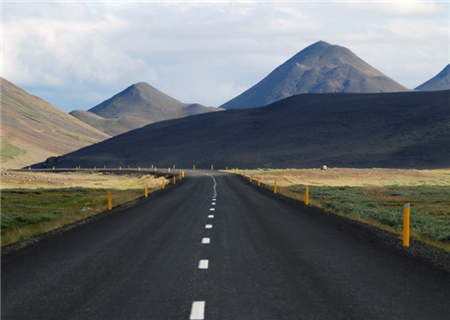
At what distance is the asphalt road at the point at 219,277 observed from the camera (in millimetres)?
7828

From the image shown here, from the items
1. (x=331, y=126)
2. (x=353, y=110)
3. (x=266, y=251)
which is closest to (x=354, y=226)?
(x=266, y=251)

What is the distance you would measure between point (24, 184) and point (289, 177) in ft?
117

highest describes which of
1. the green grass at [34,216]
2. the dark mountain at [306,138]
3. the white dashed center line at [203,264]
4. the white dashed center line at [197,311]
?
the dark mountain at [306,138]

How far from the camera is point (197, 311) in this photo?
7605 millimetres

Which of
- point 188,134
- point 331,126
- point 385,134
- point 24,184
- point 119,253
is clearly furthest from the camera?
point 188,134

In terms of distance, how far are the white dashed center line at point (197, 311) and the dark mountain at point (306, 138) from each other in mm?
106869

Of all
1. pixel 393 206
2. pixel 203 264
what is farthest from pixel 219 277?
pixel 393 206

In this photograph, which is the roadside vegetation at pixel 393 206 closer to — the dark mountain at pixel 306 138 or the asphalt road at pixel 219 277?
the asphalt road at pixel 219 277

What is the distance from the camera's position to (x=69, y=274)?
10.5 meters

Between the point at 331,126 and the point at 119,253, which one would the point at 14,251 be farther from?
the point at 331,126

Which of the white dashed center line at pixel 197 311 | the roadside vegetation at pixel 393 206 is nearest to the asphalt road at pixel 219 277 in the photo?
the white dashed center line at pixel 197 311

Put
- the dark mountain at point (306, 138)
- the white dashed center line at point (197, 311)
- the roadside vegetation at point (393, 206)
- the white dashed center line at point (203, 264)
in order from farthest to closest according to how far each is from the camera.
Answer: the dark mountain at point (306, 138), the roadside vegetation at point (393, 206), the white dashed center line at point (203, 264), the white dashed center line at point (197, 311)

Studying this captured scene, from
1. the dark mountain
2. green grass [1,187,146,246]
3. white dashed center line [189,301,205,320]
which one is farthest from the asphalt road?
the dark mountain

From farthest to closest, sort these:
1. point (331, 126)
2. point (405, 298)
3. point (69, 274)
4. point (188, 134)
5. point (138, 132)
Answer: point (138, 132) → point (188, 134) → point (331, 126) → point (69, 274) → point (405, 298)
